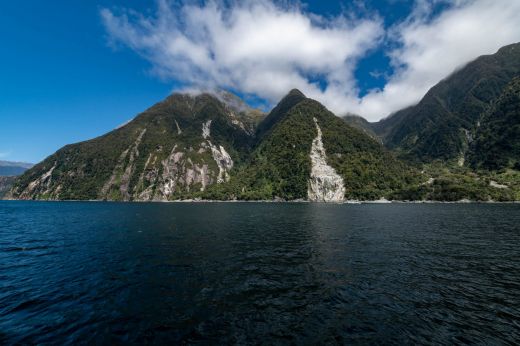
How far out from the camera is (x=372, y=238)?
52438mm

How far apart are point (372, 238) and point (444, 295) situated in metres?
30.3

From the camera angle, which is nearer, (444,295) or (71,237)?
(444,295)

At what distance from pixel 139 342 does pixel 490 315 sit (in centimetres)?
2394

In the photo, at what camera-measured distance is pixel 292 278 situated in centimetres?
2748

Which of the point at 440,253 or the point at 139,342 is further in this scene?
the point at 440,253

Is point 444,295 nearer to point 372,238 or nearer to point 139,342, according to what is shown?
point 139,342

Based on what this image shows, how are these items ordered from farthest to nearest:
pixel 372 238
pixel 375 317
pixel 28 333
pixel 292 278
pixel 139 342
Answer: pixel 372 238 < pixel 292 278 < pixel 375 317 < pixel 28 333 < pixel 139 342

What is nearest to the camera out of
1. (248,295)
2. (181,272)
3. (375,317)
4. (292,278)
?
(375,317)

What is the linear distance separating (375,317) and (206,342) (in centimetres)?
1180

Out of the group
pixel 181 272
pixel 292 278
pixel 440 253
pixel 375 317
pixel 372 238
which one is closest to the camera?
pixel 375 317

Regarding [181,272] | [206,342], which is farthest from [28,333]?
[181,272]

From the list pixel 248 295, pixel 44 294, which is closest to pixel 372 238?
pixel 248 295

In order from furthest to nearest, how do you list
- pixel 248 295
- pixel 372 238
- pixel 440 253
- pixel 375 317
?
pixel 372 238, pixel 440 253, pixel 248 295, pixel 375 317

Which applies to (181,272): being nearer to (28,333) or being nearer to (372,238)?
(28,333)
